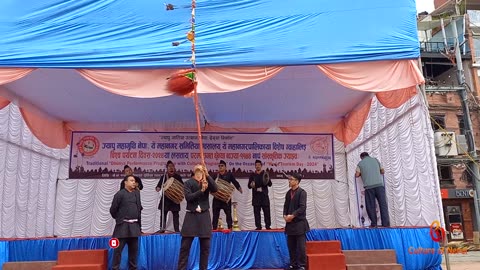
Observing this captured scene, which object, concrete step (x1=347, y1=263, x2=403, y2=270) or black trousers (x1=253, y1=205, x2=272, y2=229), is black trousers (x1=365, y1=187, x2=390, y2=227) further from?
black trousers (x1=253, y1=205, x2=272, y2=229)

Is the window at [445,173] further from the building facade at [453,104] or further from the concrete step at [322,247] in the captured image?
the concrete step at [322,247]

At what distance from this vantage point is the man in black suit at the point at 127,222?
496 cm

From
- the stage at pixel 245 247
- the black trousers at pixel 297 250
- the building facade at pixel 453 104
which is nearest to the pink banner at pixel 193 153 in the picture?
the stage at pixel 245 247

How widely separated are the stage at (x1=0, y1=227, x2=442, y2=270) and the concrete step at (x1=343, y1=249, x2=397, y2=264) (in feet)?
0.69

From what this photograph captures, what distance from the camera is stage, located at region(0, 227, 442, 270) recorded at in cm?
550

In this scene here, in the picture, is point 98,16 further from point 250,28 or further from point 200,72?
point 250,28

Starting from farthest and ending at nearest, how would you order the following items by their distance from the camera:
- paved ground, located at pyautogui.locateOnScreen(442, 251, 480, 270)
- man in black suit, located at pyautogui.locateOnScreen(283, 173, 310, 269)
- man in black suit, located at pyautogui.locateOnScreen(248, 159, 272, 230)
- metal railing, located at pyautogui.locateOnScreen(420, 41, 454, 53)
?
metal railing, located at pyautogui.locateOnScreen(420, 41, 454, 53) → paved ground, located at pyautogui.locateOnScreen(442, 251, 480, 270) → man in black suit, located at pyautogui.locateOnScreen(248, 159, 272, 230) → man in black suit, located at pyautogui.locateOnScreen(283, 173, 310, 269)

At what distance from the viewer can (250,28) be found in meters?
5.52

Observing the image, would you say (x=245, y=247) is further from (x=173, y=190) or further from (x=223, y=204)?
(x=173, y=190)

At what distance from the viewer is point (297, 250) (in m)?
5.17

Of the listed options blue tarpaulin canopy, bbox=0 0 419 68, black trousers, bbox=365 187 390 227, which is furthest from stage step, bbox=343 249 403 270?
blue tarpaulin canopy, bbox=0 0 419 68

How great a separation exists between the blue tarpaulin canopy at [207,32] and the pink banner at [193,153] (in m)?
2.97

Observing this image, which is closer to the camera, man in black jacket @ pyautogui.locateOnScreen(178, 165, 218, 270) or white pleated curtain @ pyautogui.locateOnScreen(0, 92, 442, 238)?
man in black jacket @ pyautogui.locateOnScreen(178, 165, 218, 270)

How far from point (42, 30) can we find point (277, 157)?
15.9 ft
